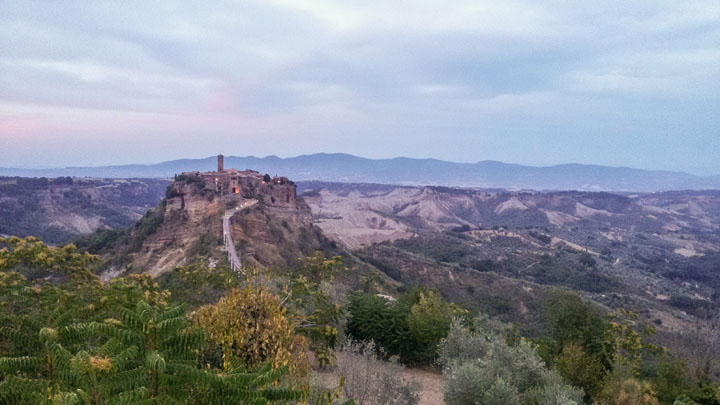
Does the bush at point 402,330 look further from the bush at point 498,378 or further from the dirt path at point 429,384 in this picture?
the bush at point 498,378

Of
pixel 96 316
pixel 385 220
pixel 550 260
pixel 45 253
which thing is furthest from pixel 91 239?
pixel 385 220

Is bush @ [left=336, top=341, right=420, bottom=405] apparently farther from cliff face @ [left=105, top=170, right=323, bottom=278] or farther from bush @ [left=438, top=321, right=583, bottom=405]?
cliff face @ [left=105, top=170, right=323, bottom=278]

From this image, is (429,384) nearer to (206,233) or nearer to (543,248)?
(206,233)

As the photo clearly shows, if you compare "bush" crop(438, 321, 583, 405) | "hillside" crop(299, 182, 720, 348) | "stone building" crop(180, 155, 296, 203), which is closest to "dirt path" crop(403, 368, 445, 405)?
"bush" crop(438, 321, 583, 405)

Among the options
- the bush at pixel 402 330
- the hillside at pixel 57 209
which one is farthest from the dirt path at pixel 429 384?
the hillside at pixel 57 209

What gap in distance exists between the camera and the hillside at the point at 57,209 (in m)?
83.5

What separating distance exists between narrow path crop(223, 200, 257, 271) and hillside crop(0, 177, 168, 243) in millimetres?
44708

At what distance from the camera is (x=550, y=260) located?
76500 millimetres

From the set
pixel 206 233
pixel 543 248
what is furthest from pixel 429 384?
pixel 543 248

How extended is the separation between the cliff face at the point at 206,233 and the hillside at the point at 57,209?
37.8 meters

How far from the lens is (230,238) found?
40938 mm

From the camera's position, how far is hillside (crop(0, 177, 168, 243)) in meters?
83.5

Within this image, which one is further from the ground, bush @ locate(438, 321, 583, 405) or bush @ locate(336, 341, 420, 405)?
bush @ locate(336, 341, 420, 405)

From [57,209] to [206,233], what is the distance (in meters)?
76.5
